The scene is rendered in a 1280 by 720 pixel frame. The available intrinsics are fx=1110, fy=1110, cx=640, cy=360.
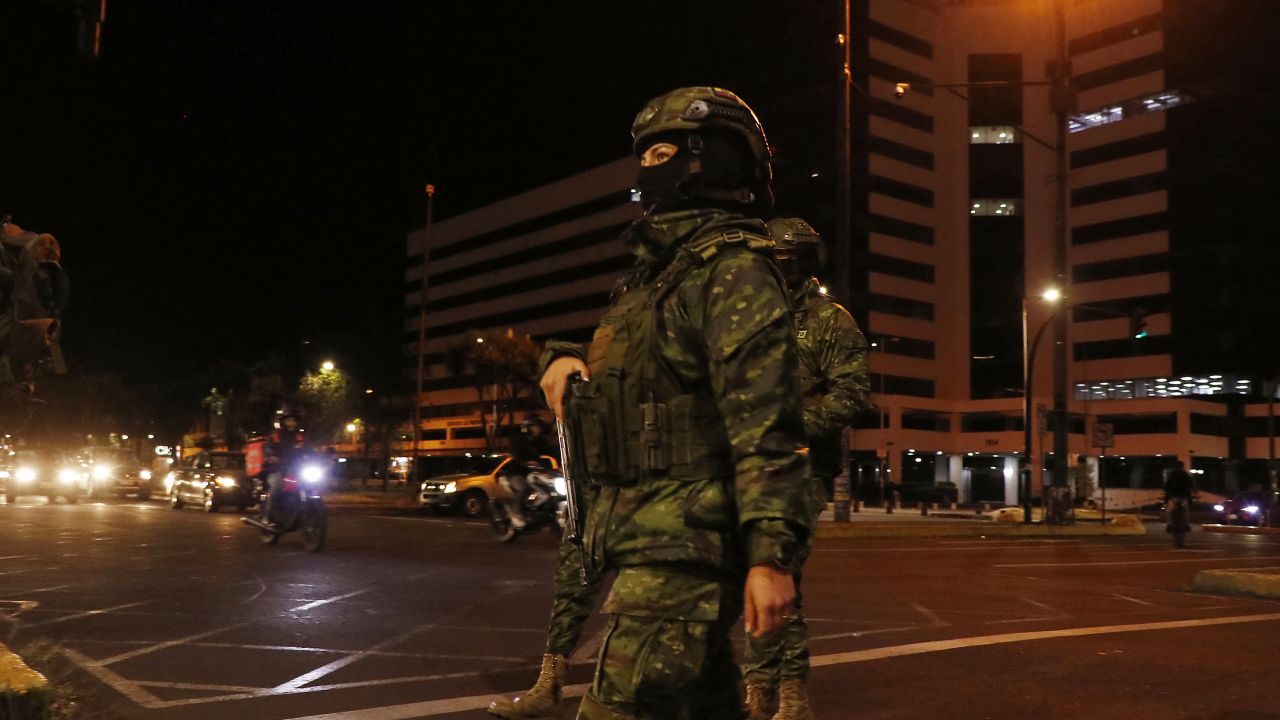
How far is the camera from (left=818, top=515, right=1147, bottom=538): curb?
62.8 ft

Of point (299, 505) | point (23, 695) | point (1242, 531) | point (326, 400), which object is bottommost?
point (1242, 531)

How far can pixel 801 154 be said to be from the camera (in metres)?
67.2

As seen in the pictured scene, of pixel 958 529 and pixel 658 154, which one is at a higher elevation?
pixel 658 154

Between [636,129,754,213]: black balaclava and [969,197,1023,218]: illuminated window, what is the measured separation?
73247mm

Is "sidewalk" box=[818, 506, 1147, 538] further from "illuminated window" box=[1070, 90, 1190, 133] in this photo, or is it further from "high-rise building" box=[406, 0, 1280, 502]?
"illuminated window" box=[1070, 90, 1190, 133]

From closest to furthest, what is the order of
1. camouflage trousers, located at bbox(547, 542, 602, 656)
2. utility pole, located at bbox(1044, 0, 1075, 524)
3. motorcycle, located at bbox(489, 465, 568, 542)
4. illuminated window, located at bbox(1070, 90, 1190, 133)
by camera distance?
1. camouflage trousers, located at bbox(547, 542, 602, 656)
2. motorcycle, located at bbox(489, 465, 568, 542)
3. utility pole, located at bbox(1044, 0, 1075, 524)
4. illuminated window, located at bbox(1070, 90, 1190, 133)

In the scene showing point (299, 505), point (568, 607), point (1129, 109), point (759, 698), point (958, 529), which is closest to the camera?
point (759, 698)

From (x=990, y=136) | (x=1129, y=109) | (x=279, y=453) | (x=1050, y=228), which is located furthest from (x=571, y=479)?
(x=990, y=136)

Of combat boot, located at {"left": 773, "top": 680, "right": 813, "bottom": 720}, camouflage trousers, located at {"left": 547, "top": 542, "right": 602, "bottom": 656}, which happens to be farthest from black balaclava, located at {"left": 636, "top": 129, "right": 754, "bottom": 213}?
combat boot, located at {"left": 773, "top": 680, "right": 813, "bottom": 720}

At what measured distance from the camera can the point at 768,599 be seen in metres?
2.41

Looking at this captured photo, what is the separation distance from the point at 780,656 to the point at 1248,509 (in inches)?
1443

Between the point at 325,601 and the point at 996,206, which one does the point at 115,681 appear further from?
the point at 996,206

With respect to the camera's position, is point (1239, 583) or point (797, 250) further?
point (1239, 583)

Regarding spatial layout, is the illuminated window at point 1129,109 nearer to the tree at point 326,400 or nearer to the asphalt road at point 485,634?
the tree at point 326,400
